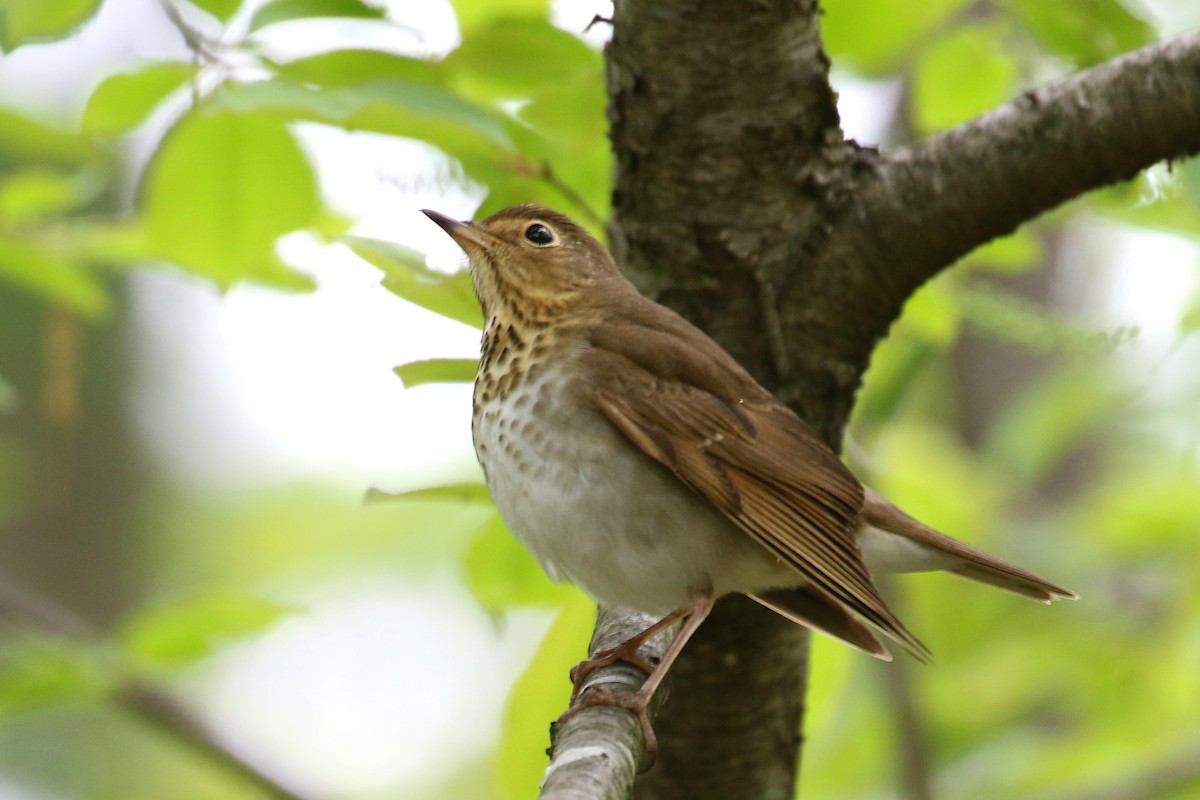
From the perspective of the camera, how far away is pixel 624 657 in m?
3.36

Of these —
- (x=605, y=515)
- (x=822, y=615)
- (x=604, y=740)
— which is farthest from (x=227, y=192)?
(x=822, y=615)

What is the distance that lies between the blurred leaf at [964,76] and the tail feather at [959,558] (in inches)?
43.1

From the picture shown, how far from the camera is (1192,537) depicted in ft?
18.0

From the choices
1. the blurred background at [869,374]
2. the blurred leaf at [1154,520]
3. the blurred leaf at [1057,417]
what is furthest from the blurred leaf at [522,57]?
the blurred leaf at [1154,520]

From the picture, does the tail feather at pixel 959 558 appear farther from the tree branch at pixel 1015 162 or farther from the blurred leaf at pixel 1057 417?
the blurred leaf at pixel 1057 417

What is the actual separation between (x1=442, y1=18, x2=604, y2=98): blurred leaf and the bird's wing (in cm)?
75

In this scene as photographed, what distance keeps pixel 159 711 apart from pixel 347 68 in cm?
197

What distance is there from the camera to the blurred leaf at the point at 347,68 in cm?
309

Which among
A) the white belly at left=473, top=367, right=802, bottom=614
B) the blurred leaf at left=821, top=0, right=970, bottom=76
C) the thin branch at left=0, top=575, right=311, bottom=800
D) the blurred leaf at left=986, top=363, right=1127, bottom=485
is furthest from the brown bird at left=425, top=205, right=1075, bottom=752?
the blurred leaf at left=986, top=363, right=1127, bottom=485

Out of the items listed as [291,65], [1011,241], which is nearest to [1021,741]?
[1011,241]

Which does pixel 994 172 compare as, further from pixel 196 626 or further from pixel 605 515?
pixel 196 626

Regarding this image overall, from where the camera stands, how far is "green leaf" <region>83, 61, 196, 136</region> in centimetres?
325

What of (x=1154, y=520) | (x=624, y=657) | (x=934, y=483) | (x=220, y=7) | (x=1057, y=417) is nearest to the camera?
(x=220, y=7)

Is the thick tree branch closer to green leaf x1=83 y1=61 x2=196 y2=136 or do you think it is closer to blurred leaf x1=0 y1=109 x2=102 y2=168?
green leaf x1=83 y1=61 x2=196 y2=136
